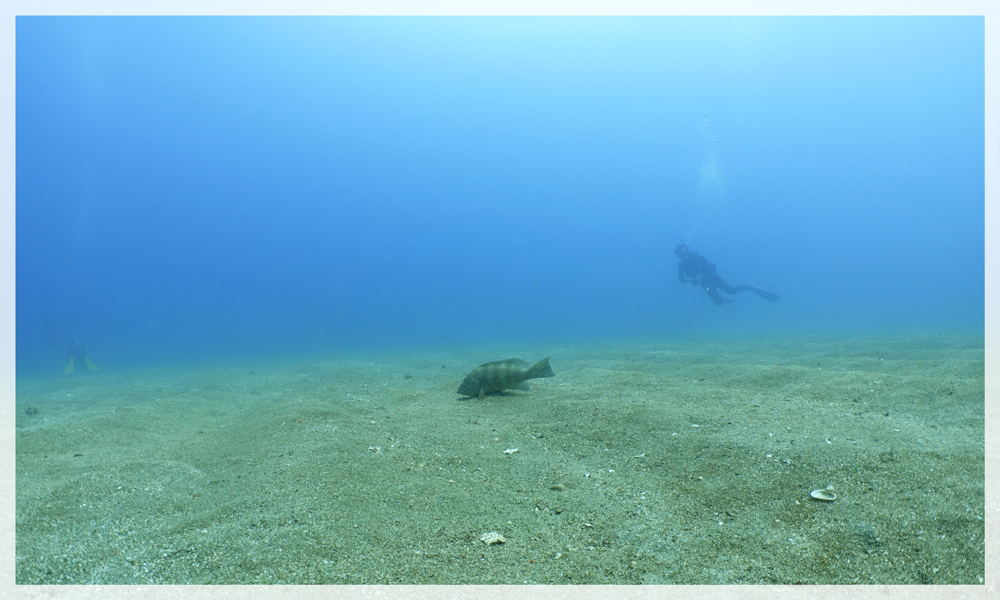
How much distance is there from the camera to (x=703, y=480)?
2.78 m

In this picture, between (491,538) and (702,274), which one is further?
(702,274)

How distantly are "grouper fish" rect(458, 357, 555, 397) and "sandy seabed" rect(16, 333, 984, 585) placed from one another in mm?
383

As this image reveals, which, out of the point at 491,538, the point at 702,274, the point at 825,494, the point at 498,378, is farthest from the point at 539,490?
the point at 702,274

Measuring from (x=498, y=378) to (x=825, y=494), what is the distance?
3.76 m

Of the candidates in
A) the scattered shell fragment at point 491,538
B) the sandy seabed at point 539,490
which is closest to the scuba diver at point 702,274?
the sandy seabed at point 539,490

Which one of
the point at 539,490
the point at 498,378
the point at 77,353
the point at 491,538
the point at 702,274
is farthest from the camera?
the point at 702,274

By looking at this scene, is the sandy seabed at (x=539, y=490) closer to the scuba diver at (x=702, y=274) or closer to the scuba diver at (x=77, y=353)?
the scuba diver at (x=77, y=353)

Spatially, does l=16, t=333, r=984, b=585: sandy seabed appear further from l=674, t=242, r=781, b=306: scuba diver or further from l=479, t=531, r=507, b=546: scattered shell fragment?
l=674, t=242, r=781, b=306: scuba diver

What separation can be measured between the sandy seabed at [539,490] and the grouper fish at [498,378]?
38 cm

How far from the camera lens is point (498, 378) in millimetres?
5750

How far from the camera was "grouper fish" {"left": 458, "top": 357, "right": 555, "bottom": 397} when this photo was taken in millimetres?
5637

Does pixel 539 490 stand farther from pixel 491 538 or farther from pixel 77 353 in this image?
pixel 77 353

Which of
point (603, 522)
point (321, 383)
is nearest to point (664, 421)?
point (603, 522)

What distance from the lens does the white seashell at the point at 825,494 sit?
2.34 metres
